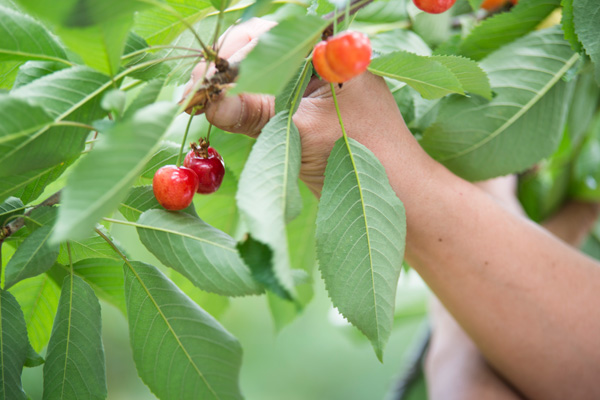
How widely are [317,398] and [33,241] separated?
228cm

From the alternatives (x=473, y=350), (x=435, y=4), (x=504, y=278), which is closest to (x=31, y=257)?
(x=435, y=4)

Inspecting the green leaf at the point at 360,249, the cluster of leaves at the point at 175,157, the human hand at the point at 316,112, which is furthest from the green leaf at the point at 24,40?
the green leaf at the point at 360,249

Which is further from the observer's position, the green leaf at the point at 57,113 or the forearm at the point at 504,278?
the forearm at the point at 504,278

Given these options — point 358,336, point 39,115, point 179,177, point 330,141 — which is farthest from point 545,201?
point 39,115

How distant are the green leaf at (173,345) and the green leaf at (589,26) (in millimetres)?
435

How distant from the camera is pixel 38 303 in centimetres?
52

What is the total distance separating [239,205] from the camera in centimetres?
32

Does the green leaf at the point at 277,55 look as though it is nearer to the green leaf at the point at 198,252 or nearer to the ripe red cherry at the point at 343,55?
the ripe red cherry at the point at 343,55

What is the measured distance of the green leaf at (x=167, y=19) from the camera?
17.4 inches

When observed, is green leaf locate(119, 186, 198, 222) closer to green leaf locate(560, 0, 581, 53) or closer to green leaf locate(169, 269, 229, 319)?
green leaf locate(169, 269, 229, 319)

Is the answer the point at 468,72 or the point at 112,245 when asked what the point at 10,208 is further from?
the point at 468,72

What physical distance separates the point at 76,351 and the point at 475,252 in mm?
411

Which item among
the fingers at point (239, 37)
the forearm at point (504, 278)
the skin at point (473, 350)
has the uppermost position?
the fingers at point (239, 37)

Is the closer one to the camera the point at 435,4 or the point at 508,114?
the point at 435,4
